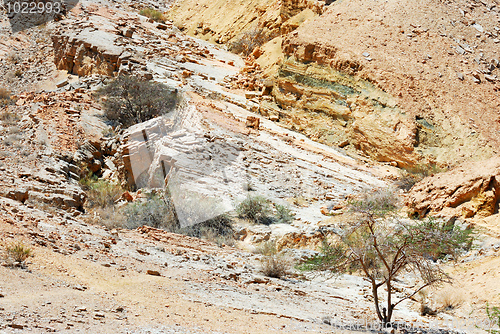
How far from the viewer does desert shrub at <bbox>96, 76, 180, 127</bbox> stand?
14.0 meters

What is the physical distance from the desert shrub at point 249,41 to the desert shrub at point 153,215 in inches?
482

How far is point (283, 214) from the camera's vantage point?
10.8m

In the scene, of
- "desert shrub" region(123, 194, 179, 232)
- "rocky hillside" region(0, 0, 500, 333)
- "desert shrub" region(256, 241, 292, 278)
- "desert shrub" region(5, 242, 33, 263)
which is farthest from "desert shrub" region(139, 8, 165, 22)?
"desert shrub" region(5, 242, 33, 263)

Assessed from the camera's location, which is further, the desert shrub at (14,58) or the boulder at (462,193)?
the desert shrub at (14,58)

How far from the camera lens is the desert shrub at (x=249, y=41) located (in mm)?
20875

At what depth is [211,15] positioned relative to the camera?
82.9ft

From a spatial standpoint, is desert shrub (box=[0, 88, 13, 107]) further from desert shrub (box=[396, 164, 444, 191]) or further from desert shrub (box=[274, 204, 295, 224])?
desert shrub (box=[396, 164, 444, 191])

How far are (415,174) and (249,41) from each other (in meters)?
10.6

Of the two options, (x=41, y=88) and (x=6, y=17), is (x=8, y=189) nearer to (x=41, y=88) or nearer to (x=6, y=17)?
(x=41, y=88)

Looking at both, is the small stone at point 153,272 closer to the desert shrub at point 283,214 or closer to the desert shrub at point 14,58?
Answer: the desert shrub at point 283,214

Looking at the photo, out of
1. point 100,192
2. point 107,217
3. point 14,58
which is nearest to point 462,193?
point 107,217

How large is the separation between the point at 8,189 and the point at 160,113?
625 cm

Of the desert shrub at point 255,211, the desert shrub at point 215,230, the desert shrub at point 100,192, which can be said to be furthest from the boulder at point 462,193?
the desert shrub at point 100,192

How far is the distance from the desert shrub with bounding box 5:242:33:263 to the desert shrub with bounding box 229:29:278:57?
1655 centimetres
